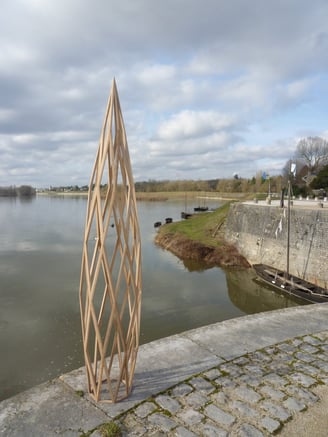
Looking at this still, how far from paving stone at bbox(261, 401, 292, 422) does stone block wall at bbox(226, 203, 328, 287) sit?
1114 centimetres

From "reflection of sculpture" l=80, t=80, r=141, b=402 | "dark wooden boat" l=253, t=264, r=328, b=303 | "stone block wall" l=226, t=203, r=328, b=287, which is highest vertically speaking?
"reflection of sculpture" l=80, t=80, r=141, b=402

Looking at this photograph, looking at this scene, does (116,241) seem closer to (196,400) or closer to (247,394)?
(196,400)

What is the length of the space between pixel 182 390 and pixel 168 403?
23 centimetres

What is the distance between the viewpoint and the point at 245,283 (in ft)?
48.9

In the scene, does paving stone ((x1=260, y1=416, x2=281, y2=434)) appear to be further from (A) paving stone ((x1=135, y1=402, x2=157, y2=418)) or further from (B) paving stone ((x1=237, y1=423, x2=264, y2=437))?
(A) paving stone ((x1=135, y1=402, x2=157, y2=418))

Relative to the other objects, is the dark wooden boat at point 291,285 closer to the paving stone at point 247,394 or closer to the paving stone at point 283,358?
the paving stone at point 283,358

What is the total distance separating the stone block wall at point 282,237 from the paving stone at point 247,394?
36.3ft

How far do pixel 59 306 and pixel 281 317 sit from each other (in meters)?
7.65

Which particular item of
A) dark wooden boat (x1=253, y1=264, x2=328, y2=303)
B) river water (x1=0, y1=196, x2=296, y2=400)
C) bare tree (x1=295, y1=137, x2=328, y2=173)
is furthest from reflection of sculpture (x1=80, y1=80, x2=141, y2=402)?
bare tree (x1=295, y1=137, x2=328, y2=173)

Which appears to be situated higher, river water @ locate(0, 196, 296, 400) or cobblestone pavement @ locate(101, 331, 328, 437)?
cobblestone pavement @ locate(101, 331, 328, 437)

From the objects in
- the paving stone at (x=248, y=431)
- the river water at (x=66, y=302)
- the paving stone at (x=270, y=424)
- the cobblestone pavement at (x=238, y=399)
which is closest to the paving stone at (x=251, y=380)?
the cobblestone pavement at (x=238, y=399)

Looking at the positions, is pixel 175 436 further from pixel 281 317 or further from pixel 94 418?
pixel 281 317

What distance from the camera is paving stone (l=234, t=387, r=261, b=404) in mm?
3052

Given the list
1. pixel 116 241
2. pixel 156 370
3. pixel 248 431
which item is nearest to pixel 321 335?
pixel 248 431
